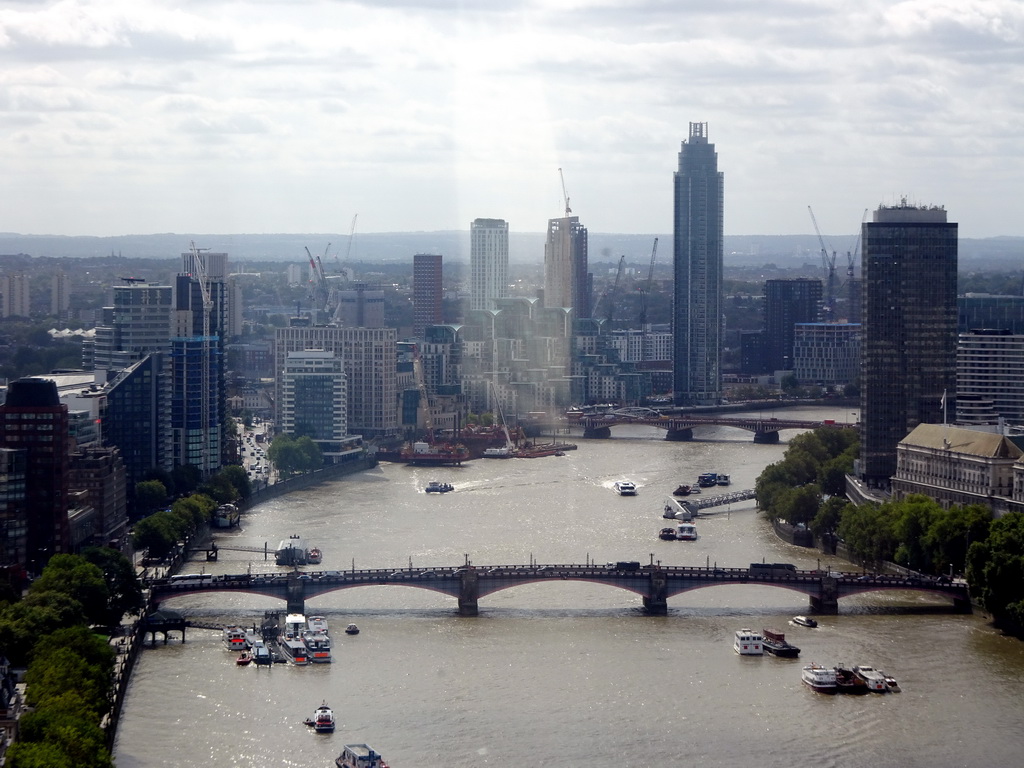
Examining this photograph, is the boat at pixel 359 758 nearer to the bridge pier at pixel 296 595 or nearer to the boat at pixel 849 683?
the boat at pixel 849 683

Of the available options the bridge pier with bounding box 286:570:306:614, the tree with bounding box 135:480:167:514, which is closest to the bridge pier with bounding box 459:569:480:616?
the bridge pier with bounding box 286:570:306:614

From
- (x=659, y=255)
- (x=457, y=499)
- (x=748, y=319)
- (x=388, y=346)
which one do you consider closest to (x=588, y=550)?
(x=457, y=499)

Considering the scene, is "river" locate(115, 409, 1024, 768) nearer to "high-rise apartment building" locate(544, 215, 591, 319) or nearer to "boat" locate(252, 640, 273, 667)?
"boat" locate(252, 640, 273, 667)

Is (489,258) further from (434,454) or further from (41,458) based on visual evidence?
(41,458)

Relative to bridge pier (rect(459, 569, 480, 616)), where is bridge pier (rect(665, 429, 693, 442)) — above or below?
above

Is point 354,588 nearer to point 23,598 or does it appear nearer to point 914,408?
point 23,598

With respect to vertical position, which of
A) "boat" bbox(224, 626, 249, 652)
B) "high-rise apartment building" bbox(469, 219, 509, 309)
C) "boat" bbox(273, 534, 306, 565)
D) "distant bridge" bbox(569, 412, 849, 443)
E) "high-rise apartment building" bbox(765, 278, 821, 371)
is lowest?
"boat" bbox(224, 626, 249, 652)

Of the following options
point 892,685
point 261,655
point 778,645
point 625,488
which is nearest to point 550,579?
point 778,645
